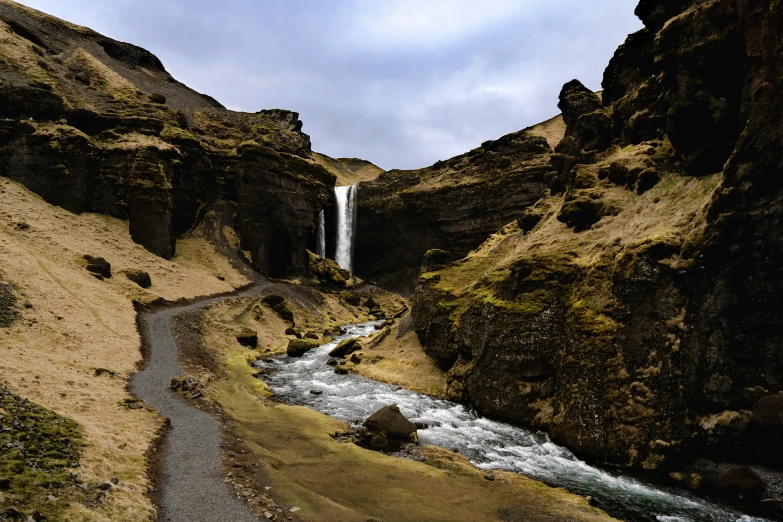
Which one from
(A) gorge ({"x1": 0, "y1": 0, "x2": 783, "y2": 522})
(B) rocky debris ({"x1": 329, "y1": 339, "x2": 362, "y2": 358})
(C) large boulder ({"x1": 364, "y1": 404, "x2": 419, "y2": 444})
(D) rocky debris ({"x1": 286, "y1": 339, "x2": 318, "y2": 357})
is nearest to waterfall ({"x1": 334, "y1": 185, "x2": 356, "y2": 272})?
(A) gorge ({"x1": 0, "y1": 0, "x2": 783, "y2": 522})

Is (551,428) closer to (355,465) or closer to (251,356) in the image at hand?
(355,465)

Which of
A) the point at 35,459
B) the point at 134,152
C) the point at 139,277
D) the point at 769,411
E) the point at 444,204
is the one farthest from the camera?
the point at 444,204

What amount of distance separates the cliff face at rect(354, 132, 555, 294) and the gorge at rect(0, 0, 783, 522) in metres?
26.5

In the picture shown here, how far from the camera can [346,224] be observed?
107m

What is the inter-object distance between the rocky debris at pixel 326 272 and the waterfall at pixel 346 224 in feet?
41.6

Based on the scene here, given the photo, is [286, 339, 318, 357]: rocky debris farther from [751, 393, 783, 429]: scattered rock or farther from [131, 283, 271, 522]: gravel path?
[751, 393, 783, 429]: scattered rock

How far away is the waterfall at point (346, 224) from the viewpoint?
106 m

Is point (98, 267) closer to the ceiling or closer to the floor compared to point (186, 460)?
closer to the ceiling

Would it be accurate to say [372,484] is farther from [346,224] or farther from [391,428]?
[346,224]

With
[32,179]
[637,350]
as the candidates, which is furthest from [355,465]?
[32,179]

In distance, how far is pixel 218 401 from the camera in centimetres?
2620

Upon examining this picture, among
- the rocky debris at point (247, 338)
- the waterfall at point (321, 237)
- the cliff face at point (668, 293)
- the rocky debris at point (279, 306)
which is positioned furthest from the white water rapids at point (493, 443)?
the waterfall at point (321, 237)

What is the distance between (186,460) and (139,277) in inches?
1555

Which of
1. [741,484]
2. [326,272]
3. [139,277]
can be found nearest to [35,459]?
[741,484]
